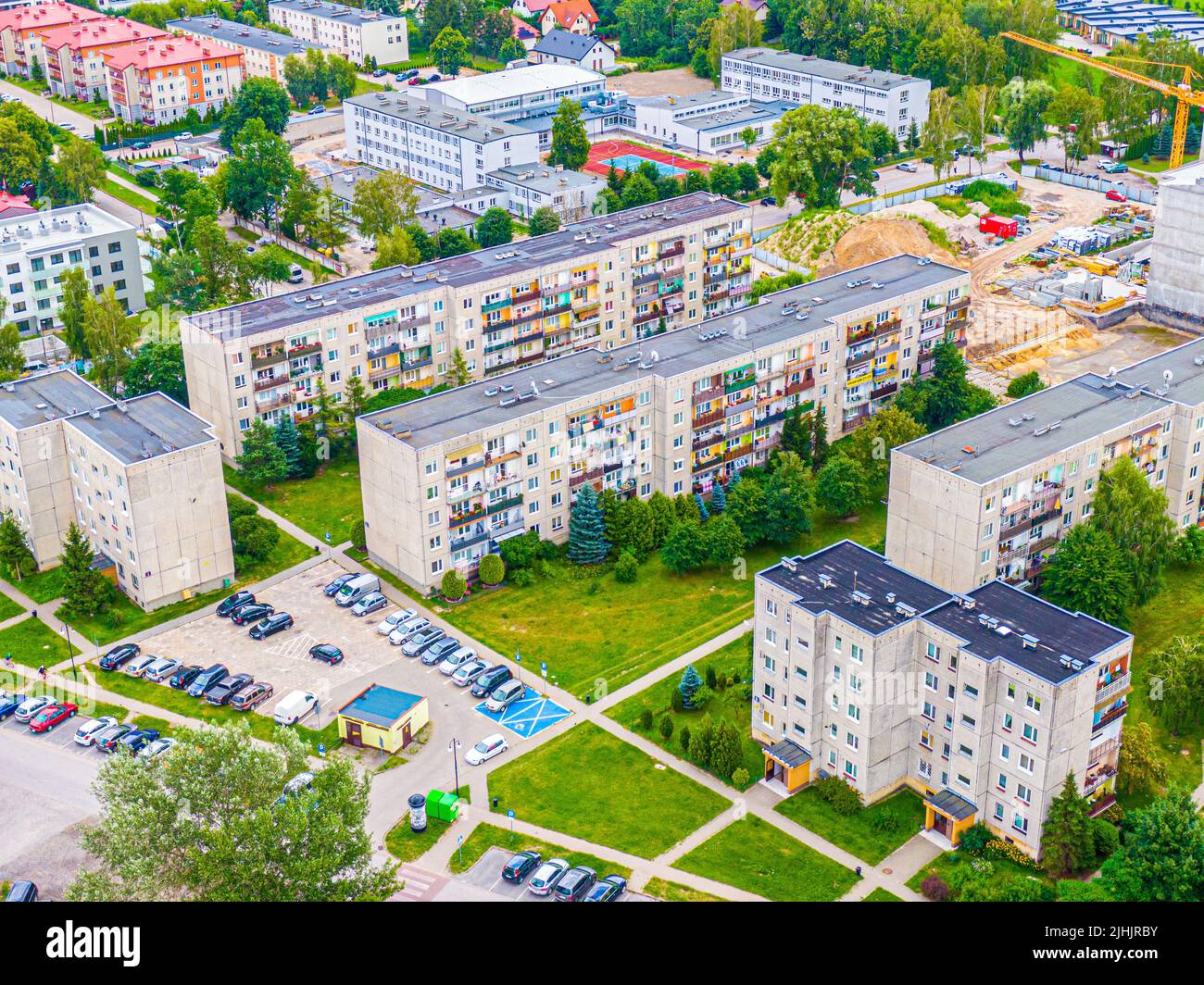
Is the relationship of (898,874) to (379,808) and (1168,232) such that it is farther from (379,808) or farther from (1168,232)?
(1168,232)

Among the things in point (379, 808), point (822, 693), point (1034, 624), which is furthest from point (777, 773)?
point (379, 808)

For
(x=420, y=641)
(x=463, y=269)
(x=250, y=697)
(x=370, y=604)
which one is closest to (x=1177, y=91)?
(x=463, y=269)

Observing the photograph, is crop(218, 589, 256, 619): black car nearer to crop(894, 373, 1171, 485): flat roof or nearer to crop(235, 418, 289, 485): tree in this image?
crop(235, 418, 289, 485): tree

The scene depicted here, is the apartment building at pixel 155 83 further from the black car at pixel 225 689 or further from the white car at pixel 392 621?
the black car at pixel 225 689

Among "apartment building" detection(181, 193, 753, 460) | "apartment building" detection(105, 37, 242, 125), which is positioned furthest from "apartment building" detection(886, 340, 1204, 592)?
"apartment building" detection(105, 37, 242, 125)

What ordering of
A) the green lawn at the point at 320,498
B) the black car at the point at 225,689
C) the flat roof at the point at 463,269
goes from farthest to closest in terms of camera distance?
the flat roof at the point at 463,269
the green lawn at the point at 320,498
the black car at the point at 225,689

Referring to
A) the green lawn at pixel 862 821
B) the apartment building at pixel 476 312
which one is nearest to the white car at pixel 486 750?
the green lawn at pixel 862 821
